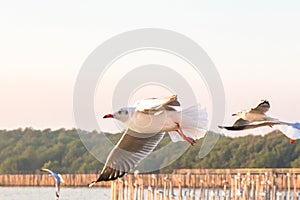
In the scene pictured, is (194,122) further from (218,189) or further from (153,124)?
(218,189)

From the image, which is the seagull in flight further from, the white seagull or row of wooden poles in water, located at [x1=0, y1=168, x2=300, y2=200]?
row of wooden poles in water, located at [x1=0, y1=168, x2=300, y2=200]

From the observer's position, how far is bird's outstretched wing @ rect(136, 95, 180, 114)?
43.1 ft

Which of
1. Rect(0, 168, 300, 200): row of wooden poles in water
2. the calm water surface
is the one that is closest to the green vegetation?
the calm water surface

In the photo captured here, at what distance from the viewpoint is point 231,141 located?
67812 mm

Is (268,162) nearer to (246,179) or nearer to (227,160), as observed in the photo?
(227,160)

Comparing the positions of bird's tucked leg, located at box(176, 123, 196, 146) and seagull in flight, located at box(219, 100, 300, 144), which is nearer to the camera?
bird's tucked leg, located at box(176, 123, 196, 146)

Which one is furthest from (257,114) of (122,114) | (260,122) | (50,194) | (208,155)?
(208,155)

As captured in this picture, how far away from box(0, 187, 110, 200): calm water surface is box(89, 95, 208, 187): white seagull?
39231 mm

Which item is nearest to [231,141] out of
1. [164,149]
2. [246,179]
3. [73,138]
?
[73,138]

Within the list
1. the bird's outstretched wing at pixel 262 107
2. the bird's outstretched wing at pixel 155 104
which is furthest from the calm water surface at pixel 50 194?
the bird's outstretched wing at pixel 155 104

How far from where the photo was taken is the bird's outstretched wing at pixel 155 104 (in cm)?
1314

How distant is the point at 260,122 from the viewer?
14375mm

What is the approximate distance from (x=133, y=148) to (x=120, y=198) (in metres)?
20.6

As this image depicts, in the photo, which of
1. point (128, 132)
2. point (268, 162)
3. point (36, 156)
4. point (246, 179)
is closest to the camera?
point (128, 132)
